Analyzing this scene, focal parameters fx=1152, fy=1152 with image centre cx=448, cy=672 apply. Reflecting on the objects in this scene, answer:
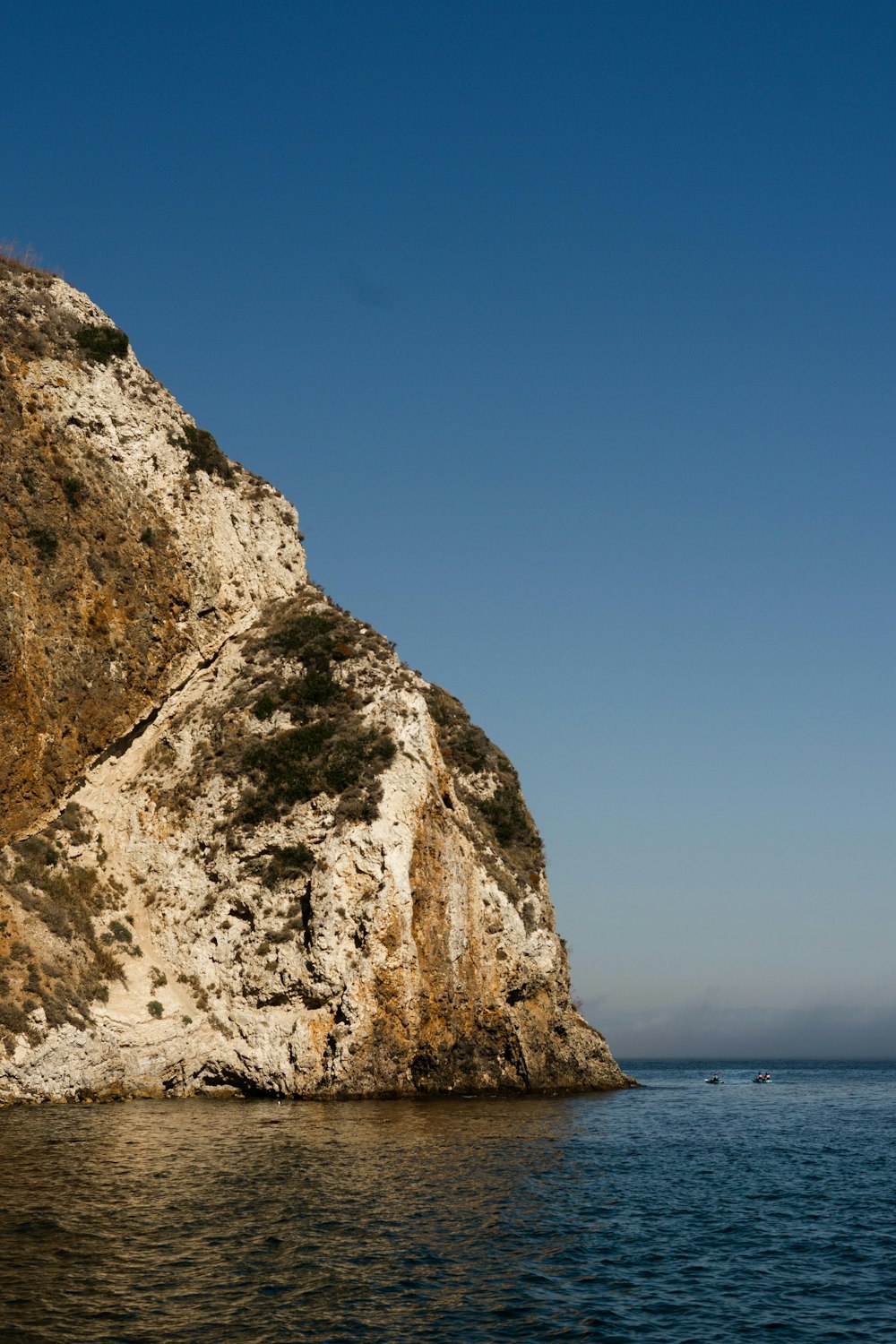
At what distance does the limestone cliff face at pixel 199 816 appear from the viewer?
43969 millimetres

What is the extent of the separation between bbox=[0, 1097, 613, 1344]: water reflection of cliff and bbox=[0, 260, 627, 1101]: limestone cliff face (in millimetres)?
9303

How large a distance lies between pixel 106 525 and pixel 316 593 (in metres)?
13.6

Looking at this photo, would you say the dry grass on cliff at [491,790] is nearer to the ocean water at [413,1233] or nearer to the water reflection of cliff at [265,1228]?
the ocean water at [413,1233]

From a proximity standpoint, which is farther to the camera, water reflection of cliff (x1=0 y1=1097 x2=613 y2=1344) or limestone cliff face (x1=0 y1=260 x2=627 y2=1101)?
limestone cliff face (x1=0 y1=260 x2=627 y2=1101)

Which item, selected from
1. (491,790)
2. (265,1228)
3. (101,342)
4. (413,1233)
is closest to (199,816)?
(491,790)

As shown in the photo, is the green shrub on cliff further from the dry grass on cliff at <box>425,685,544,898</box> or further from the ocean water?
the ocean water

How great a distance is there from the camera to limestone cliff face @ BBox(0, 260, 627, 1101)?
144 feet

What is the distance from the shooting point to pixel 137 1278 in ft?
56.5

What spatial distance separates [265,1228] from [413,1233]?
8.90ft

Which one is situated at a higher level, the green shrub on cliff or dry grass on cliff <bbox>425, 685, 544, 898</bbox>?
the green shrub on cliff

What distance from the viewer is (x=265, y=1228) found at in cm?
2106

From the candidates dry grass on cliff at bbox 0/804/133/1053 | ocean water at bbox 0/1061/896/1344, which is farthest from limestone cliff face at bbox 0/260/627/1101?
ocean water at bbox 0/1061/896/1344

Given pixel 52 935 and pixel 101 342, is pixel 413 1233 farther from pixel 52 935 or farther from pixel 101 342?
pixel 101 342

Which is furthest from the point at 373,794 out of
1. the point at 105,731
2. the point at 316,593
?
the point at 316,593
